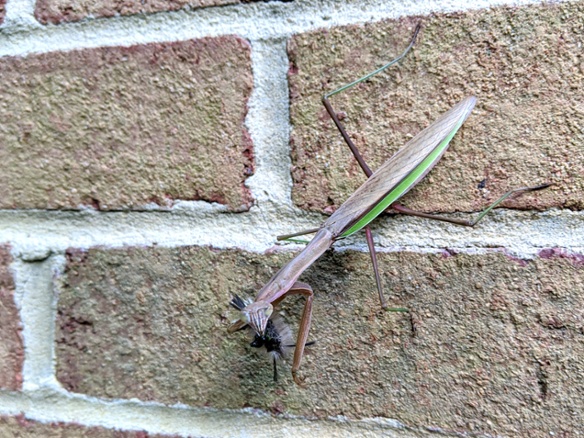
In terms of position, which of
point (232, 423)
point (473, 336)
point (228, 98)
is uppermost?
point (228, 98)

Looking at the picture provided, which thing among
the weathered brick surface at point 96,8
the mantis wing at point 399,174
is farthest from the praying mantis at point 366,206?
the weathered brick surface at point 96,8

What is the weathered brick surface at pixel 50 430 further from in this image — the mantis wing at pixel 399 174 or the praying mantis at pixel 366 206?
the mantis wing at pixel 399 174

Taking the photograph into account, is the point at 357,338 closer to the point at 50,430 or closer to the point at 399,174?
the point at 399,174

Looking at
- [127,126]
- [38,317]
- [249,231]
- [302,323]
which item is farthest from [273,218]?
[38,317]

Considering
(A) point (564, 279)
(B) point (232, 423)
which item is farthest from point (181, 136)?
(A) point (564, 279)

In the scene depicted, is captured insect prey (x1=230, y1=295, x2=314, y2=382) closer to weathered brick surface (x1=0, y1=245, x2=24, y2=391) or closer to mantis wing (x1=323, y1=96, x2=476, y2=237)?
mantis wing (x1=323, y1=96, x2=476, y2=237)

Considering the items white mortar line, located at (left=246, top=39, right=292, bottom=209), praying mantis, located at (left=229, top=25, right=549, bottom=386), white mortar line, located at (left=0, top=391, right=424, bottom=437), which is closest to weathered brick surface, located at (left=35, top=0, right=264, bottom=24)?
white mortar line, located at (left=246, top=39, right=292, bottom=209)

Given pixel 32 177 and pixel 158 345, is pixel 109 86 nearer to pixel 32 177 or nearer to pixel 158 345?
pixel 32 177
